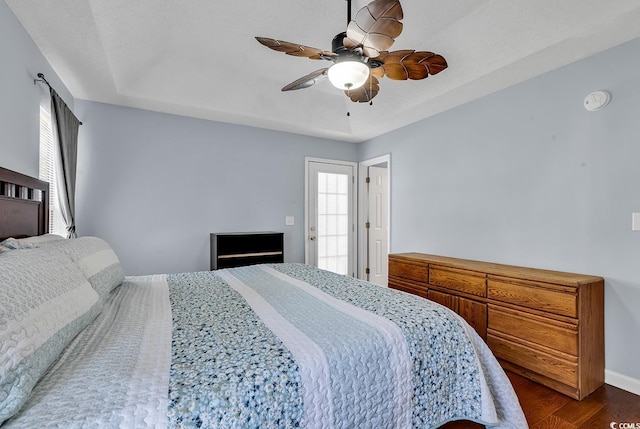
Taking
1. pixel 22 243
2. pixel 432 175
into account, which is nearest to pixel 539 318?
pixel 432 175

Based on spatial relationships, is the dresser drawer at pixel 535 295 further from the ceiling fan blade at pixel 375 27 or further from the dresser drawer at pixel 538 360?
the ceiling fan blade at pixel 375 27

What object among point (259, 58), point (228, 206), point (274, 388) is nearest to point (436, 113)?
point (259, 58)

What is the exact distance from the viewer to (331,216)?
180 inches

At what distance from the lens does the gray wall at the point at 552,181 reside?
6.98 ft

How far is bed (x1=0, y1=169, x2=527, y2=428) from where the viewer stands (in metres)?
0.82

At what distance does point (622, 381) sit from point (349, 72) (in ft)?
9.24

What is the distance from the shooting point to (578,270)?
2350 mm

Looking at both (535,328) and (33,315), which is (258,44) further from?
(535,328)

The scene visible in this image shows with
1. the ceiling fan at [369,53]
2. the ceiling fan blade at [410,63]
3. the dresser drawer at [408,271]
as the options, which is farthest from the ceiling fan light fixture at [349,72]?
the dresser drawer at [408,271]

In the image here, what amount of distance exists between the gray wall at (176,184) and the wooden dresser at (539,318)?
93.5 inches

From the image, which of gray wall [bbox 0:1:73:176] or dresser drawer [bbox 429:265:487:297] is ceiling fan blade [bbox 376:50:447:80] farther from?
gray wall [bbox 0:1:73:176]

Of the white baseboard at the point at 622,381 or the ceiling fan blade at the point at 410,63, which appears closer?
the ceiling fan blade at the point at 410,63

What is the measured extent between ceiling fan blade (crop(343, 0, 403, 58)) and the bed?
56.5 inches

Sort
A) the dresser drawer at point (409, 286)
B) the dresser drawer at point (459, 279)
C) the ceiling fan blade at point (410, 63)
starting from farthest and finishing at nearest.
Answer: the dresser drawer at point (409, 286) → the dresser drawer at point (459, 279) → the ceiling fan blade at point (410, 63)
